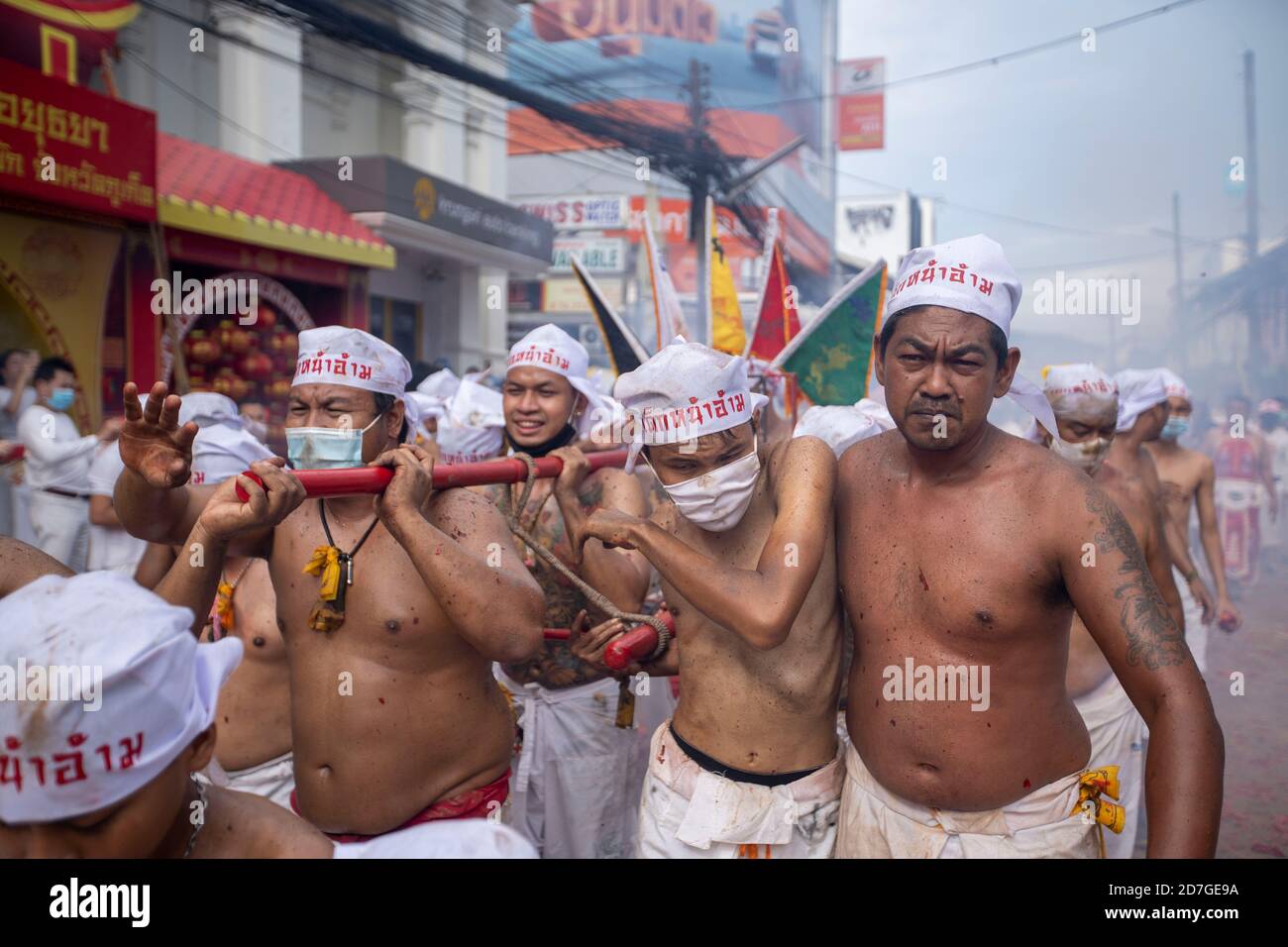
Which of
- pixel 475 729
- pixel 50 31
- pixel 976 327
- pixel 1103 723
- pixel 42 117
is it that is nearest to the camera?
pixel 976 327

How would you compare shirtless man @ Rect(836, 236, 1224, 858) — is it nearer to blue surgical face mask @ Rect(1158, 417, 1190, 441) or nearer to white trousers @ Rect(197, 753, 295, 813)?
white trousers @ Rect(197, 753, 295, 813)

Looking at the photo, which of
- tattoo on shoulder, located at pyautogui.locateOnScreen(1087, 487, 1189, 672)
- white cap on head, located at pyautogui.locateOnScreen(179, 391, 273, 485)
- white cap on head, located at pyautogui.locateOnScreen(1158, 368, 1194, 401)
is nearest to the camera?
tattoo on shoulder, located at pyautogui.locateOnScreen(1087, 487, 1189, 672)

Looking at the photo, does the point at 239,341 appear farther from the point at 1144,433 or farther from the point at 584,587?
the point at 584,587

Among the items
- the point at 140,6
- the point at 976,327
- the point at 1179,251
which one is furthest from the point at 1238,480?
the point at 1179,251

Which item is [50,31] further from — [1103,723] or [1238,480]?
[1238,480]

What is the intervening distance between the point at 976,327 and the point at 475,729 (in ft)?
5.96

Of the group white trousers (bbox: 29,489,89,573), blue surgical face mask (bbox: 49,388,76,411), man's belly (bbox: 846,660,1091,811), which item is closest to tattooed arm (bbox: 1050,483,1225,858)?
man's belly (bbox: 846,660,1091,811)

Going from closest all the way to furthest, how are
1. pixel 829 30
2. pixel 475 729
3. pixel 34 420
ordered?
pixel 475 729
pixel 34 420
pixel 829 30

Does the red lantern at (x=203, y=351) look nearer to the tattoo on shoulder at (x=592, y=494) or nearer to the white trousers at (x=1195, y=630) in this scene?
the tattoo on shoulder at (x=592, y=494)

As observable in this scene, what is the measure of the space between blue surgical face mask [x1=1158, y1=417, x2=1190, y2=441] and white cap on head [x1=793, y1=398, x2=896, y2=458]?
3385mm

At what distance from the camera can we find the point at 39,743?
1.43 meters

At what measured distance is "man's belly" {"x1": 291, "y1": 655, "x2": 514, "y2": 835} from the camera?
8.93 ft

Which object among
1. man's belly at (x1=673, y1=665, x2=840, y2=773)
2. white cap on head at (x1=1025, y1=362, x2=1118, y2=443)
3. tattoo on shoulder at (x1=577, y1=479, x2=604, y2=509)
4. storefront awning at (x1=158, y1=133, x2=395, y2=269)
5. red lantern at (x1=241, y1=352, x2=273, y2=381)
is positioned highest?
storefront awning at (x1=158, y1=133, x2=395, y2=269)

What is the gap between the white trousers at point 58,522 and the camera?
6945 millimetres
